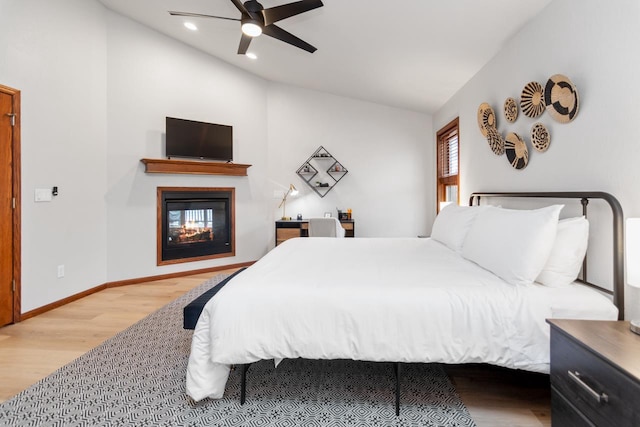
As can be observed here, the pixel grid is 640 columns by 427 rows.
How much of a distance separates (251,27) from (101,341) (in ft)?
9.51

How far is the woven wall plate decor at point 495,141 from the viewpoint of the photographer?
114 inches

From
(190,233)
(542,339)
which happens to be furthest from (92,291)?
(542,339)

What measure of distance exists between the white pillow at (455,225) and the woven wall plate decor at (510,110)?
0.80 metres

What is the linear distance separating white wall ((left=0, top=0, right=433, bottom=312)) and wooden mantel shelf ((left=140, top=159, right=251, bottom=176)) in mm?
137

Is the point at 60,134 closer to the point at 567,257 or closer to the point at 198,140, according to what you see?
the point at 198,140

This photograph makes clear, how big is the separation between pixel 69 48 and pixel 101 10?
764 mm

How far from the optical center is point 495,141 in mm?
2977

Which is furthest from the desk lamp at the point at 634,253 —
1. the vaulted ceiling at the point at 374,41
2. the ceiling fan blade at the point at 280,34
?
the ceiling fan blade at the point at 280,34

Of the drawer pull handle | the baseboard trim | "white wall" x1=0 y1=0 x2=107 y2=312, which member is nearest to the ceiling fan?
"white wall" x1=0 y1=0 x2=107 y2=312

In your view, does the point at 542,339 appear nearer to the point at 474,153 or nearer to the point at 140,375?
the point at 140,375

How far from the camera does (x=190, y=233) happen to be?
15.0ft

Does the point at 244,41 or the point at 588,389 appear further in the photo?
the point at 244,41

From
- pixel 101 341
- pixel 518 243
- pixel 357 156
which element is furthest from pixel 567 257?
pixel 357 156

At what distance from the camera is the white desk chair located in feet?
14.6
